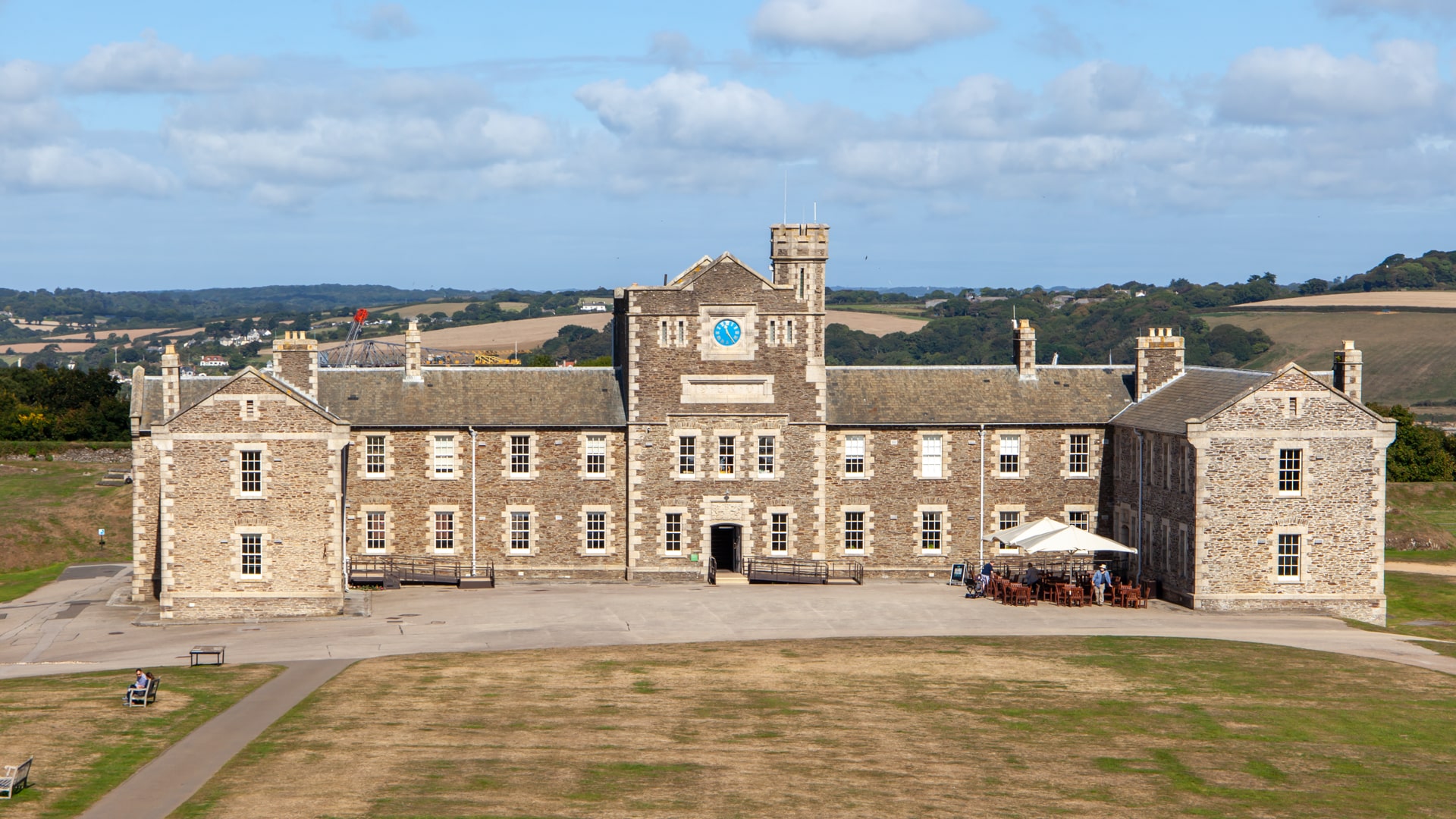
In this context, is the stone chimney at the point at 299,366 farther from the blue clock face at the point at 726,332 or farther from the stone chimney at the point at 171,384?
the blue clock face at the point at 726,332

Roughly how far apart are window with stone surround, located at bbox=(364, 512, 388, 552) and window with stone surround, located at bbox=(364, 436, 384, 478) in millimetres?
1406

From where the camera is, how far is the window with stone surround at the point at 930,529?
56375 millimetres

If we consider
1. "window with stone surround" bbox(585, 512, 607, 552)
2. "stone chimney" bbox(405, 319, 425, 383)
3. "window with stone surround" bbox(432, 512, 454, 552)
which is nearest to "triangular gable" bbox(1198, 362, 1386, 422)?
"window with stone surround" bbox(585, 512, 607, 552)

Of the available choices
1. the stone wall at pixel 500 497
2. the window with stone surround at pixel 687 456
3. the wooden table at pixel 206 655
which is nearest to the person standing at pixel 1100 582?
the window with stone surround at pixel 687 456

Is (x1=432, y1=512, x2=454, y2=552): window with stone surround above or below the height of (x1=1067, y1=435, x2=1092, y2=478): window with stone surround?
below

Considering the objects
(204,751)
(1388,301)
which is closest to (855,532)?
(204,751)

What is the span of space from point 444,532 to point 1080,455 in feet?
74.0

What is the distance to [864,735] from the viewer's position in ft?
109

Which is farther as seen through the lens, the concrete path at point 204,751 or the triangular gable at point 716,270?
the triangular gable at point 716,270

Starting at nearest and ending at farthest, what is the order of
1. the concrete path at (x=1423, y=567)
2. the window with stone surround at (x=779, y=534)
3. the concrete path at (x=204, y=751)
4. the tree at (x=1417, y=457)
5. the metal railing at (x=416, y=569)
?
1. the concrete path at (x=204, y=751)
2. the metal railing at (x=416, y=569)
3. the window with stone surround at (x=779, y=534)
4. the concrete path at (x=1423, y=567)
5. the tree at (x=1417, y=457)

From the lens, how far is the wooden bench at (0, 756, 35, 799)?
89.2 feet

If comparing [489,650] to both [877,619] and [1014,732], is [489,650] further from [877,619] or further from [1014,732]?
[1014,732]

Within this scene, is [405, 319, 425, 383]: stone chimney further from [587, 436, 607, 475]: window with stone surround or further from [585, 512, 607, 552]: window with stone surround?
[585, 512, 607, 552]: window with stone surround

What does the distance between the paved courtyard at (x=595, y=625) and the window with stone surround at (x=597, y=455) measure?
420 cm
